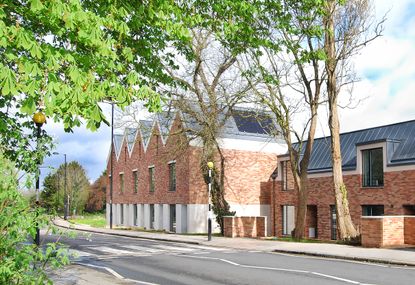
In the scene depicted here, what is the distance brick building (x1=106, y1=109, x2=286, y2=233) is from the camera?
126ft

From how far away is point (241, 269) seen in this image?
14477 mm

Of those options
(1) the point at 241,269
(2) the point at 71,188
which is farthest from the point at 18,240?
(2) the point at 71,188

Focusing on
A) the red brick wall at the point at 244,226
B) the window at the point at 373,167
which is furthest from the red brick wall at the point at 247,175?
the window at the point at 373,167

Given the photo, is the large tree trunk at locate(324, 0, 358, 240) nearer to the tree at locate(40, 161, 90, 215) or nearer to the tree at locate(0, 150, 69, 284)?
the tree at locate(0, 150, 69, 284)

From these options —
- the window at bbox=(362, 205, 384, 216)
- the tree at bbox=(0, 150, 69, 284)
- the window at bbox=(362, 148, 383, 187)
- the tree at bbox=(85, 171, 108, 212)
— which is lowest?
the tree at bbox=(85, 171, 108, 212)

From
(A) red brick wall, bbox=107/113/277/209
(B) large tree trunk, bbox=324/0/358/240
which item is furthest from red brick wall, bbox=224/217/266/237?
(B) large tree trunk, bbox=324/0/358/240

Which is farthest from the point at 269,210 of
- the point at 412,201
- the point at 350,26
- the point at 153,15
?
the point at 153,15

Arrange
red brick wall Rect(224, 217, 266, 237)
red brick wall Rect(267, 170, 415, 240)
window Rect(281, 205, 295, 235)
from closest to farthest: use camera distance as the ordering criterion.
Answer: red brick wall Rect(267, 170, 415, 240) < red brick wall Rect(224, 217, 266, 237) < window Rect(281, 205, 295, 235)

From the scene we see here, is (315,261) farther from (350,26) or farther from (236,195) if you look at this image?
(236,195)

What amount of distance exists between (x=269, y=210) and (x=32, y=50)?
36724 millimetres

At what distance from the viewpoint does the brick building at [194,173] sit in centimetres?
3828

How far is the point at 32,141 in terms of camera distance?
27.3 feet

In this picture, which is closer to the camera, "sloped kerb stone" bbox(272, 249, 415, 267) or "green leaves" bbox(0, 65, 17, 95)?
"green leaves" bbox(0, 65, 17, 95)

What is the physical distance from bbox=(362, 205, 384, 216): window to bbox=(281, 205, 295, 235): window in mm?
7358
